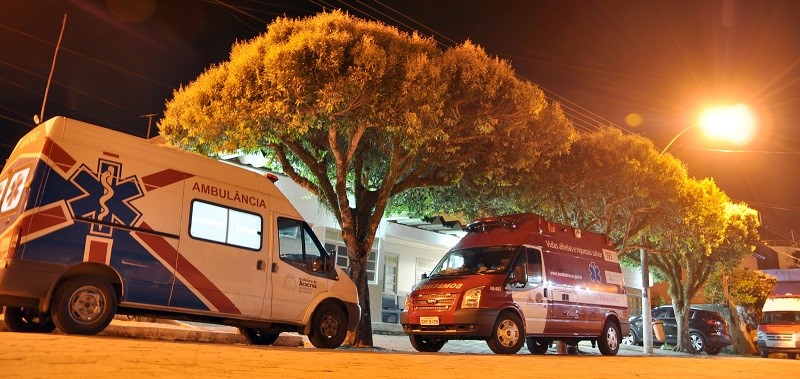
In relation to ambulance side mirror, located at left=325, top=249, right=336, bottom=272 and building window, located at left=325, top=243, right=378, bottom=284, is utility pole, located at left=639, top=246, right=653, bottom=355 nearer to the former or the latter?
building window, located at left=325, top=243, right=378, bottom=284

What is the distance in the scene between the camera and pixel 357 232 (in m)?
13.7

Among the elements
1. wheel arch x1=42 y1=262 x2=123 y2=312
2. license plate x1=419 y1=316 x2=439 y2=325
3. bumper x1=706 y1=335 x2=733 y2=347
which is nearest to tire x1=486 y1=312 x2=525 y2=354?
license plate x1=419 y1=316 x2=439 y2=325

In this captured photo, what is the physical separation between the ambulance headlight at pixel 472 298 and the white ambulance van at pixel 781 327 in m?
16.8

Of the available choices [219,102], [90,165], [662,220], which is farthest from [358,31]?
[662,220]

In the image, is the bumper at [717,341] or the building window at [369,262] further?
the bumper at [717,341]

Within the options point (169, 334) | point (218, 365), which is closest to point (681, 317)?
point (169, 334)

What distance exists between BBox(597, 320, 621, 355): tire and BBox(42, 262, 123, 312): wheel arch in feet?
33.3

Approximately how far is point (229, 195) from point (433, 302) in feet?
14.2

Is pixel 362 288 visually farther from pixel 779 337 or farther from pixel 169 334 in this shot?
pixel 779 337

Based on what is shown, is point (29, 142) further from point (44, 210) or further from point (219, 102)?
point (219, 102)

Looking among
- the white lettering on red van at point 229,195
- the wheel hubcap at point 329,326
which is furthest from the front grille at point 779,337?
the white lettering on red van at point 229,195

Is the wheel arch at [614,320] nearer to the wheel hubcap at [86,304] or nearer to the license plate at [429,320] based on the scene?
the license plate at [429,320]

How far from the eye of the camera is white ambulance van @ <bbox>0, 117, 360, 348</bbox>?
7.62 m

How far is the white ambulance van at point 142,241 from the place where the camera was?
25.0 ft
